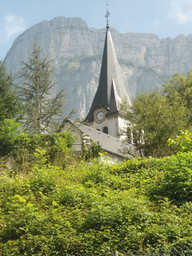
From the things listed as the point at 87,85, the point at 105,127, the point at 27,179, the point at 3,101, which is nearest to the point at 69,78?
the point at 87,85

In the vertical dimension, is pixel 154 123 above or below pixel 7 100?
below

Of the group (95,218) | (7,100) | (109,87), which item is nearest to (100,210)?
(95,218)

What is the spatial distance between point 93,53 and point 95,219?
144570 millimetres

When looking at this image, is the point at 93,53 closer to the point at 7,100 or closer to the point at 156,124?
the point at 7,100

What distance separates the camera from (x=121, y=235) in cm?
533

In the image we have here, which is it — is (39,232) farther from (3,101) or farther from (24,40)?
(24,40)

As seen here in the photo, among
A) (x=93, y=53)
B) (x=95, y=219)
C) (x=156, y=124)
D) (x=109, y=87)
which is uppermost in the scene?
(x=93, y=53)

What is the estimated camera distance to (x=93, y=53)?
145 meters

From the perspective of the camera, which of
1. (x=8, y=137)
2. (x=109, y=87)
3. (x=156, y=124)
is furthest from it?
(x=109, y=87)

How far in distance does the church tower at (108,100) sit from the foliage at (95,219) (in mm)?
26863

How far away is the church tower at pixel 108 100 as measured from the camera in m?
34.7

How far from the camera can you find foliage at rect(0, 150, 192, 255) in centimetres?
514

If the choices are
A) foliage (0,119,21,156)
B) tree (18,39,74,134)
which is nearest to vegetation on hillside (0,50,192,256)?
foliage (0,119,21,156)

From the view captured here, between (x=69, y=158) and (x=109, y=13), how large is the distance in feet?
131
